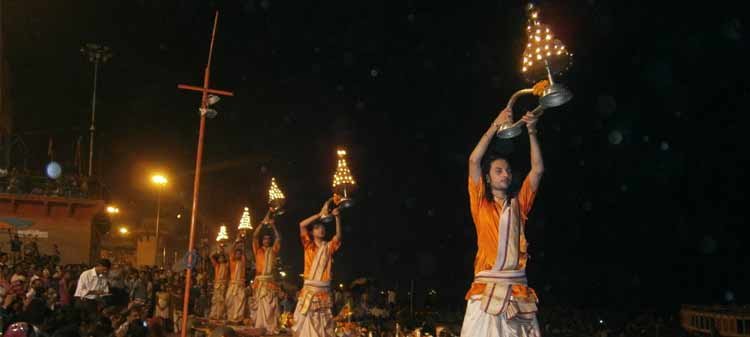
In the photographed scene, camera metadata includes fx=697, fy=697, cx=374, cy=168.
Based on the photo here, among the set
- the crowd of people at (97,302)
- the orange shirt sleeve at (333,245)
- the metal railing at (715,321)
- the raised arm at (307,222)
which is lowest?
the metal railing at (715,321)

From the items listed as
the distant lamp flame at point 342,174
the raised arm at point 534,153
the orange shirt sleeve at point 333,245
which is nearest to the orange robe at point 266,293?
the orange shirt sleeve at point 333,245

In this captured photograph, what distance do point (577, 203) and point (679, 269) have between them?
5536mm

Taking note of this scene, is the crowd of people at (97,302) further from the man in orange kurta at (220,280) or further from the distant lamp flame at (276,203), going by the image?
the distant lamp flame at (276,203)

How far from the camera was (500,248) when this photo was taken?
19.6 ft

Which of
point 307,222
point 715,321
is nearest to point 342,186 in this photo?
point 307,222

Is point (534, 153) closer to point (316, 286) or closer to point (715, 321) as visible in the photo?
point (316, 286)

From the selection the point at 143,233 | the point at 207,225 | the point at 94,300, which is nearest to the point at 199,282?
the point at 94,300

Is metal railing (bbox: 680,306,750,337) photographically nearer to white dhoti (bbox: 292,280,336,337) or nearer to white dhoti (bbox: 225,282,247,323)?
white dhoti (bbox: 292,280,336,337)

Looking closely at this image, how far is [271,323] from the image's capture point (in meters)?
17.1

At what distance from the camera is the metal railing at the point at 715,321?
57.5 ft

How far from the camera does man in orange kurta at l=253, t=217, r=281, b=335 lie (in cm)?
1681

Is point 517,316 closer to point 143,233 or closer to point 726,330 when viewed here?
point 726,330

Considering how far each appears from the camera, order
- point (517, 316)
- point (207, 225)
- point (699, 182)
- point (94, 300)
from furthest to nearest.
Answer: point (207, 225), point (699, 182), point (94, 300), point (517, 316)

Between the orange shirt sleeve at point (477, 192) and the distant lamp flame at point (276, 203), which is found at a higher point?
the distant lamp flame at point (276, 203)
